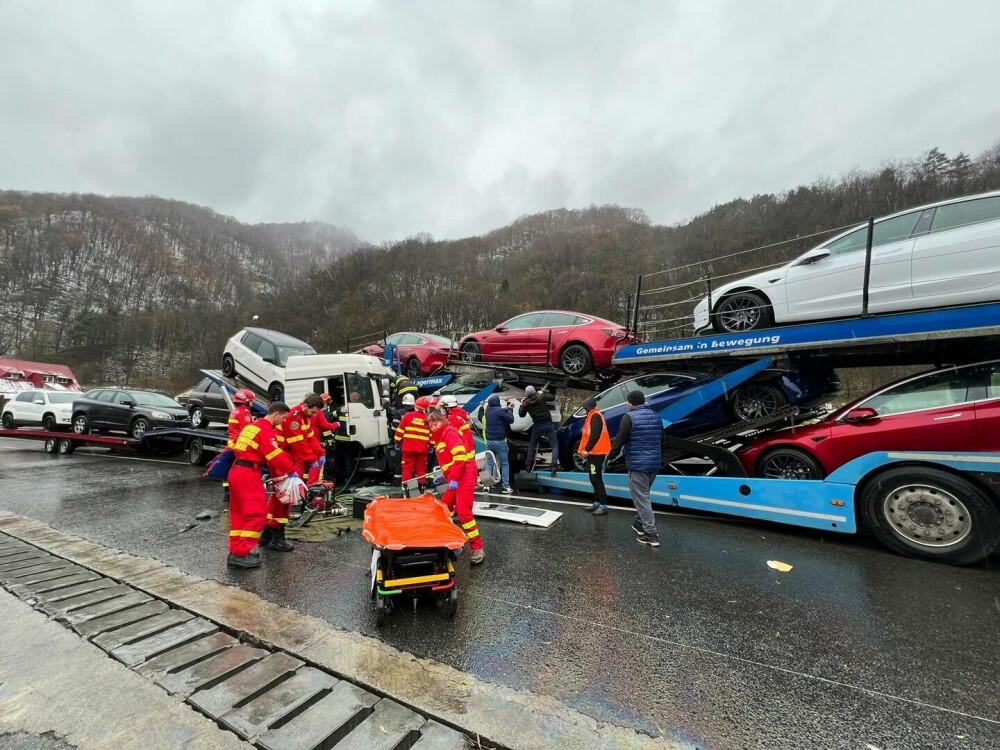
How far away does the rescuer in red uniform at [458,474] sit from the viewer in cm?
434

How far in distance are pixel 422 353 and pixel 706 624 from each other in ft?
28.0

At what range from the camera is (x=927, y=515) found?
4.13m

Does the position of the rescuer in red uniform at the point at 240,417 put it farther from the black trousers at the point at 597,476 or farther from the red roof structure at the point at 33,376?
the red roof structure at the point at 33,376

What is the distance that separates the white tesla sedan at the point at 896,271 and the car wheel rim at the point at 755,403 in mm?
908

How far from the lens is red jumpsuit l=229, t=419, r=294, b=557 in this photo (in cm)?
438

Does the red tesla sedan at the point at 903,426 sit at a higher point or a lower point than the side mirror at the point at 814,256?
lower

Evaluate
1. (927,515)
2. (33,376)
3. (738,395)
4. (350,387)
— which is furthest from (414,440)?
(33,376)

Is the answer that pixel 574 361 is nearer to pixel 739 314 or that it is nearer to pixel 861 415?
pixel 739 314

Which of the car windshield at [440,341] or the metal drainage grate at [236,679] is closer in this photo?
the metal drainage grate at [236,679]

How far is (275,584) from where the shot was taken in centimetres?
404

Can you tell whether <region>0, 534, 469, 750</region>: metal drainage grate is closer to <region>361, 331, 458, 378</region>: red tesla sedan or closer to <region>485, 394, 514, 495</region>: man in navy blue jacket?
<region>485, 394, 514, 495</region>: man in navy blue jacket

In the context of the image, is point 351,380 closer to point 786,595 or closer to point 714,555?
point 714,555

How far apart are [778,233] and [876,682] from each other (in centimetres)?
4017

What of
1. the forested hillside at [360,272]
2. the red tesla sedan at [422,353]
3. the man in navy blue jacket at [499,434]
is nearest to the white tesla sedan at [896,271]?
the man in navy blue jacket at [499,434]
